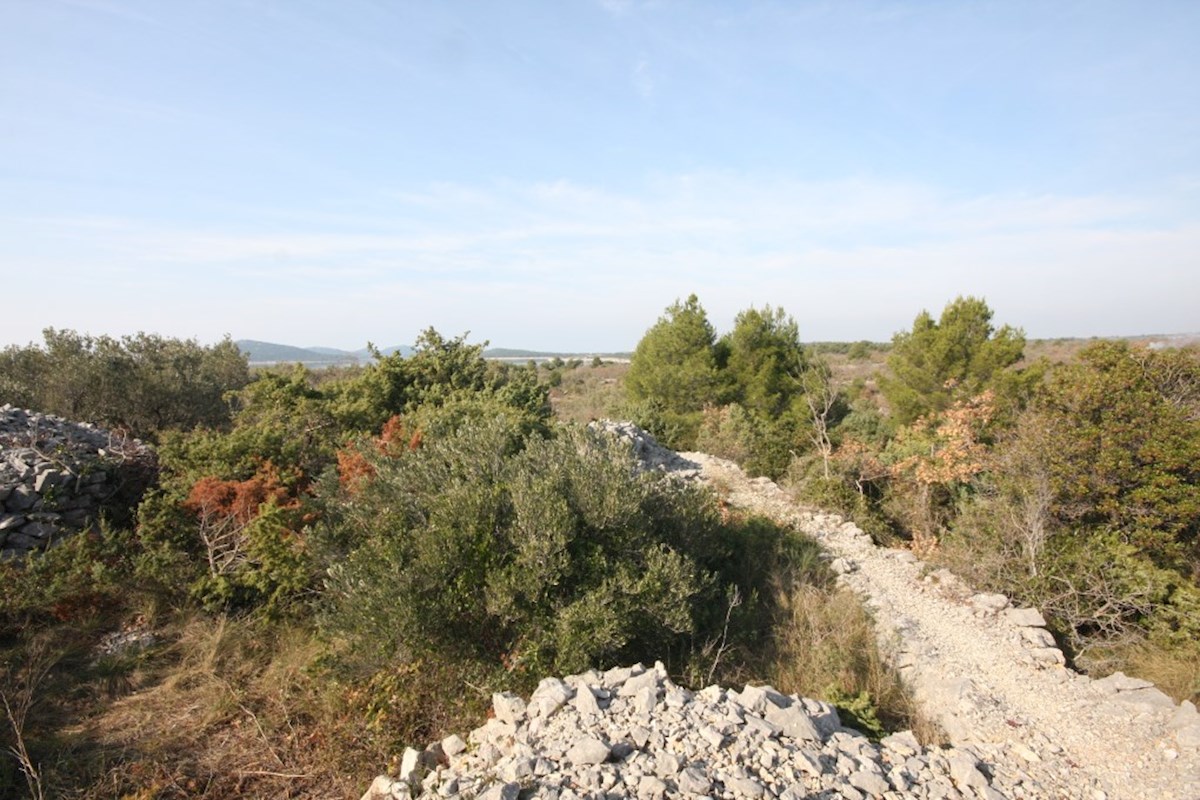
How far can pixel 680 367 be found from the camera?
65.7ft

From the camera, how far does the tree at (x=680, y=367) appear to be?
64.1 ft

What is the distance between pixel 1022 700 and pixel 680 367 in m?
14.7

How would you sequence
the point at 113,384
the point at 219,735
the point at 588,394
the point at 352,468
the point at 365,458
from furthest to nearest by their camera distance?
1. the point at 588,394
2. the point at 113,384
3. the point at 365,458
4. the point at 352,468
5. the point at 219,735

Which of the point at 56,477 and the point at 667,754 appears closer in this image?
the point at 667,754

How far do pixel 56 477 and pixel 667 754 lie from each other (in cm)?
864

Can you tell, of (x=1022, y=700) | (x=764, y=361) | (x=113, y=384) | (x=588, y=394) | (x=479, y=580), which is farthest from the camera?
(x=588, y=394)

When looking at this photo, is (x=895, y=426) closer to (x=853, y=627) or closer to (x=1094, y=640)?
(x=1094, y=640)

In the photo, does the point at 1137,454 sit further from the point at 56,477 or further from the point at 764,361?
the point at 56,477

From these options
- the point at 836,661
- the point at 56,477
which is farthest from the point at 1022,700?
the point at 56,477

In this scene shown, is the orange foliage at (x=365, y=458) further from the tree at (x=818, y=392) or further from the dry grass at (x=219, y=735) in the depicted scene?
the tree at (x=818, y=392)

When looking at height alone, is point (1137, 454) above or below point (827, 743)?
above

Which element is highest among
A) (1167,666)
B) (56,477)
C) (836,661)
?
(56,477)

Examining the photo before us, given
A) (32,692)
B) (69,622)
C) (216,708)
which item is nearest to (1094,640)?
(216,708)

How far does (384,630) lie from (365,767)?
3.29 ft
